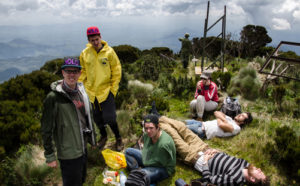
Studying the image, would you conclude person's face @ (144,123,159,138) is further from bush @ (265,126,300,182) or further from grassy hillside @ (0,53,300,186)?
bush @ (265,126,300,182)

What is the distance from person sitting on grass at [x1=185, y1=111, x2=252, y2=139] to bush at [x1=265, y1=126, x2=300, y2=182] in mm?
758

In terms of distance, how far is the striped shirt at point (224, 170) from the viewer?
2789 millimetres

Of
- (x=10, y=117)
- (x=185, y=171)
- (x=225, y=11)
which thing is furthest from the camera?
(x=225, y=11)

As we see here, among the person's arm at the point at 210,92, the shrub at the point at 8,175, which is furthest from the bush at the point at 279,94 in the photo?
the shrub at the point at 8,175

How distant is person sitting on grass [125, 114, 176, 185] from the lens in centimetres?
289

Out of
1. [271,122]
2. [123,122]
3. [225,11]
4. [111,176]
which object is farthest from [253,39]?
[111,176]

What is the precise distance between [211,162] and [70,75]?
2510 mm

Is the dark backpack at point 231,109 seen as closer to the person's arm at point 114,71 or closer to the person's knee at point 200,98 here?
the person's knee at point 200,98

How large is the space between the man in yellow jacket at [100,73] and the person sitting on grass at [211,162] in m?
1.17

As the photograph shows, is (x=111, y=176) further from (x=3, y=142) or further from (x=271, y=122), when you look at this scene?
(x=271, y=122)

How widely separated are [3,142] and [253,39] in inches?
857

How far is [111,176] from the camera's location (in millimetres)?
3309

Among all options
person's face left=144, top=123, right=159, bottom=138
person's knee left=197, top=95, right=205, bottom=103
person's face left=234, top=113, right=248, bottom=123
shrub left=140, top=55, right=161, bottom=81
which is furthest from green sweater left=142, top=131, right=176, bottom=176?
shrub left=140, top=55, right=161, bottom=81

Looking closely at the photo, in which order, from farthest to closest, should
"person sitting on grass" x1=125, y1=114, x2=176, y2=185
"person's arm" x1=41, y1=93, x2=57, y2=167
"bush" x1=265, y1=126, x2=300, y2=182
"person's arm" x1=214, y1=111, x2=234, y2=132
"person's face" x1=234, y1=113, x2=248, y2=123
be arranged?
"person's face" x1=234, y1=113, x2=248, y2=123 < "person's arm" x1=214, y1=111, x2=234, y2=132 < "bush" x1=265, y1=126, x2=300, y2=182 < "person sitting on grass" x1=125, y1=114, x2=176, y2=185 < "person's arm" x1=41, y1=93, x2=57, y2=167
